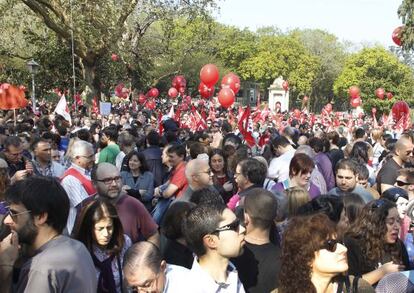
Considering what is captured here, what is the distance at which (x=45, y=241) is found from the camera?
8.61 feet

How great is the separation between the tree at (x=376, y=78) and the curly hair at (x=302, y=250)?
4452cm

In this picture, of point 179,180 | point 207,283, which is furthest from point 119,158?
point 207,283

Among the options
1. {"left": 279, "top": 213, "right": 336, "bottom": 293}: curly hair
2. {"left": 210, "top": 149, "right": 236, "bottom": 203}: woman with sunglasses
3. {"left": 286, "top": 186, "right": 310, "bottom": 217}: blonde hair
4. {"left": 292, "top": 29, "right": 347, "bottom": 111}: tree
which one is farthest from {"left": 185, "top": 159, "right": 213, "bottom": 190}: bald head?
{"left": 292, "top": 29, "right": 347, "bottom": 111}: tree

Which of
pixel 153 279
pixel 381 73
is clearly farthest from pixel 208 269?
pixel 381 73

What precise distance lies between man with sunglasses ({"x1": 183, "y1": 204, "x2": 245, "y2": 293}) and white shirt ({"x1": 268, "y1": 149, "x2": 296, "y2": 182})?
3587mm

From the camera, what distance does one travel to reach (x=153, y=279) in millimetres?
2920

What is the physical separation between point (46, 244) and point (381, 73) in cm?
5196

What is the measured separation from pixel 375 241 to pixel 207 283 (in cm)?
124

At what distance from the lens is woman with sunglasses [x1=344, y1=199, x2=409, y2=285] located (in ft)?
11.3

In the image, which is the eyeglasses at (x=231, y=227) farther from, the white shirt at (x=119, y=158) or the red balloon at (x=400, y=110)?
the red balloon at (x=400, y=110)

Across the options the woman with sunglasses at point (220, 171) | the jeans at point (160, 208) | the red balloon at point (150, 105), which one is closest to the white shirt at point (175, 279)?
the jeans at point (160, 208)

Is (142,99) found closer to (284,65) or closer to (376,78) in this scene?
(376,78)

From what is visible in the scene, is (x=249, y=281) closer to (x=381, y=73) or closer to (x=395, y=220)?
(x=395, y=220)

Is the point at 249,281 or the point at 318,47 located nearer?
the point at 249,281
